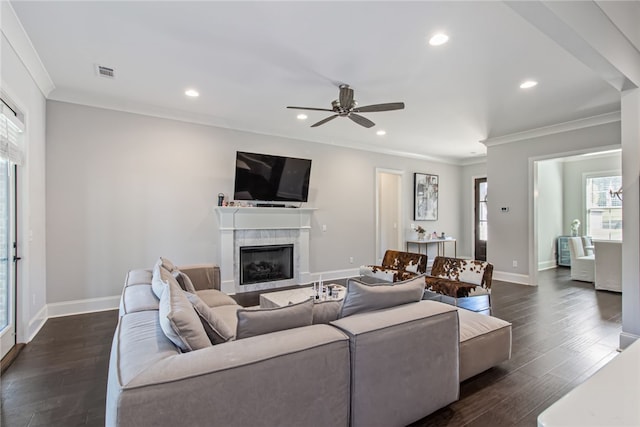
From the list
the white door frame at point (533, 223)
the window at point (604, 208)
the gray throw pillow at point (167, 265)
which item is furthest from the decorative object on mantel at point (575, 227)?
the gray throw pillow at point (167, 265)

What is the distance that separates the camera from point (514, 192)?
246 inches

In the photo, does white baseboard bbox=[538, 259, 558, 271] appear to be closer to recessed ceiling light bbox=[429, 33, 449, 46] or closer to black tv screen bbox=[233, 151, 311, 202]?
black tv screen bbox=[233, 151, 311, 202]

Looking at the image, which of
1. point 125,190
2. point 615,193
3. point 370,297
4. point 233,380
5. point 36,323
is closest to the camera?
point 233,380

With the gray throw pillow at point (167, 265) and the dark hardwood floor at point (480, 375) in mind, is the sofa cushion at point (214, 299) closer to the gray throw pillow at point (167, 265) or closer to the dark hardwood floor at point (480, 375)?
the gray throw pillow at point (167, 265)

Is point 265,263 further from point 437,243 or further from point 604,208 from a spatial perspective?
point 604,208

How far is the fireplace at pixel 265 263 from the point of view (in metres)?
5.55

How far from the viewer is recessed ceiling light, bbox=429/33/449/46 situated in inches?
110

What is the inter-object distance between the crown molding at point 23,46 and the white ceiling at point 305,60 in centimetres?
7

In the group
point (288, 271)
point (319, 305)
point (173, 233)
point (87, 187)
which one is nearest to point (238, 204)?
point (173, 233)

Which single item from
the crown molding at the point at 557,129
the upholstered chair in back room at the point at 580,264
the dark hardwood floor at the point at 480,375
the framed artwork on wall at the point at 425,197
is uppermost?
the crown molding at the point at 557,129

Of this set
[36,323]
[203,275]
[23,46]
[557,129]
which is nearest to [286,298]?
[203,275]

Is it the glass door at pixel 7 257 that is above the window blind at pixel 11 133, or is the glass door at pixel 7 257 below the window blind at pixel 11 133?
below

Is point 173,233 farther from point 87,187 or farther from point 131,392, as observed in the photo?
point 131,392

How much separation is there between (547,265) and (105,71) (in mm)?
9465
